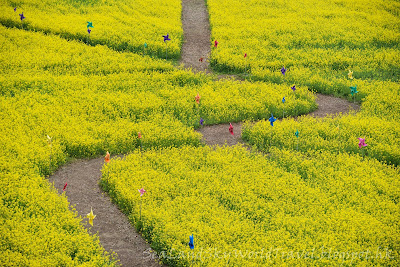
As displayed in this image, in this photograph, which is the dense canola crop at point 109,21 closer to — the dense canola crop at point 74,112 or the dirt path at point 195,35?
the dirt path at point 195,35

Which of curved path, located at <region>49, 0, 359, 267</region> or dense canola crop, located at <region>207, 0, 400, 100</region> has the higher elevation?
dense canola crop, located at <region>207, 0, 400, 100</region>

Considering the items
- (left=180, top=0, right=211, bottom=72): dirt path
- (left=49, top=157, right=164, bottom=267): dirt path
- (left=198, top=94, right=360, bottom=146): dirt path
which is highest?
(left=180, top=0, right=211, bottom=72): dirt path

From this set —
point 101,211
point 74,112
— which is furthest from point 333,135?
point 74,112

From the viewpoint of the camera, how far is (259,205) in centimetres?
1269

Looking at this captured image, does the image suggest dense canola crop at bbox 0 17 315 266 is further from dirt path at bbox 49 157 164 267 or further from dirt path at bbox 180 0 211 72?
dirt path at bbox 180 0 211 72

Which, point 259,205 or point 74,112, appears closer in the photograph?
point 259,205

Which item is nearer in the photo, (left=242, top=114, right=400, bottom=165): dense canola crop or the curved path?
the curved path

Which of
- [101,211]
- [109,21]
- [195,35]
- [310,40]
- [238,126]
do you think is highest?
[109,21]

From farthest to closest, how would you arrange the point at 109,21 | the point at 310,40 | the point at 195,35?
the point at 195,35, the point at 109,21, the point at 310,40

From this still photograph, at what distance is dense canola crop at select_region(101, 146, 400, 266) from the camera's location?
10891mm

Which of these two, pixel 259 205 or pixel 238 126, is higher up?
pixel 238 126

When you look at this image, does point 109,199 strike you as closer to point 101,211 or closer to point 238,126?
point 101,211

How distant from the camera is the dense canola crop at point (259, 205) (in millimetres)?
10891

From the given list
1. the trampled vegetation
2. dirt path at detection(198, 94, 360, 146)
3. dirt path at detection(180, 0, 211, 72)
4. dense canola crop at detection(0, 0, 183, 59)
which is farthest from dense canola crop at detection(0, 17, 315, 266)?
dirt path at detection(180, 0, 211, 72)
